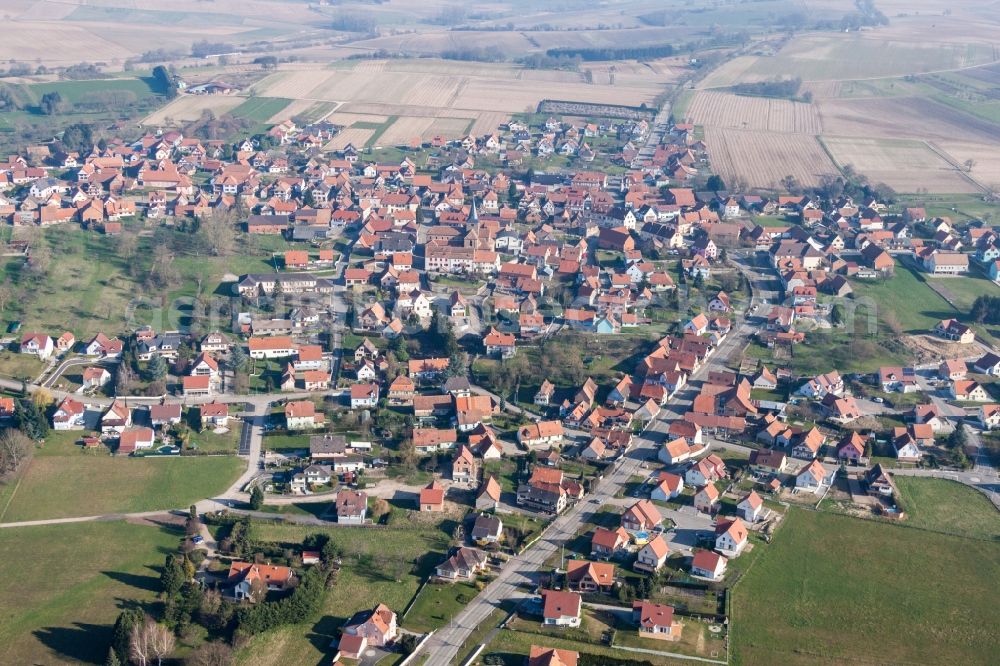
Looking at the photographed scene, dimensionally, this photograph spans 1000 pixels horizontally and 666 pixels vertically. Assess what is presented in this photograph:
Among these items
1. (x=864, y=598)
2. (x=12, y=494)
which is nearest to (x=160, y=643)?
(x=12, y=494)

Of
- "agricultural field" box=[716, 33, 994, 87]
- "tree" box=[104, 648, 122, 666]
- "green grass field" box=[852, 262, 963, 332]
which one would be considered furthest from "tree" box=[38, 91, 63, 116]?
"tree" box=[104, 648, 122, 666]

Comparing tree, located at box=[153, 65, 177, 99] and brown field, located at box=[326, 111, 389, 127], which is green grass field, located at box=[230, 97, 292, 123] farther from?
tree, located at box=[153, 65, 177, 99]

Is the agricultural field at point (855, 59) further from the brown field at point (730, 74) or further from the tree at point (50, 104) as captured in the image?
the tree at point (50, 104)

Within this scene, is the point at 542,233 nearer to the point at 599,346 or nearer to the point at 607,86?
the point at 599,346

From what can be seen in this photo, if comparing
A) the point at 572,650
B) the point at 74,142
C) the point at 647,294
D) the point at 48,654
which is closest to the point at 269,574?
the point at 48,654

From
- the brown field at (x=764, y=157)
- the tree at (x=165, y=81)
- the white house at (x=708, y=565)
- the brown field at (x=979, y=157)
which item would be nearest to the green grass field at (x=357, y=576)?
the white house at (x=708, y=565)

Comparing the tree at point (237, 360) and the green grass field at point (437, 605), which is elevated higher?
the tree at point (237, 360)
